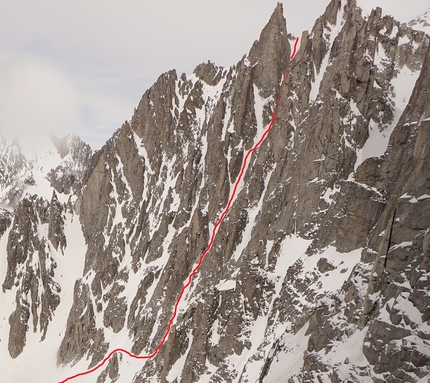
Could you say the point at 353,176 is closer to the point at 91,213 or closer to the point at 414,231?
the point at 414,231

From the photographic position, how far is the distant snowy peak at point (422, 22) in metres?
49.8

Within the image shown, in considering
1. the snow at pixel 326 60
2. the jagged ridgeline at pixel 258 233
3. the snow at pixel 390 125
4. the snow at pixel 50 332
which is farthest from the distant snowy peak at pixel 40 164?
the snow at pixel 390 125

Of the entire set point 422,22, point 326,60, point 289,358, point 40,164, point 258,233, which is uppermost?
point 40,164

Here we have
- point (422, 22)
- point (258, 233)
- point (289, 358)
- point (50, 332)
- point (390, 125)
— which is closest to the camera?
point (289, 358)

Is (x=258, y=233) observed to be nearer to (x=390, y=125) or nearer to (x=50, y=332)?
(x=390, y=125)

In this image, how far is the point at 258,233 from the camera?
49.7m

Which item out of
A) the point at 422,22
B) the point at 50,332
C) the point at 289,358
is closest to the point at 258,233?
the point at 289,358

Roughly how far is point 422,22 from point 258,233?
3691 cm

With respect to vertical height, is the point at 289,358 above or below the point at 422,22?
below

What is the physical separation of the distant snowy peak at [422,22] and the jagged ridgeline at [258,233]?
3.47 metres

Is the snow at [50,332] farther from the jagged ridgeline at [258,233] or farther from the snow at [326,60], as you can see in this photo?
the snow at [326,60]

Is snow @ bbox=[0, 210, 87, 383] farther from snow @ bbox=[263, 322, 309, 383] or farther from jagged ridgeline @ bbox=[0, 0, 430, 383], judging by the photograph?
snow @ bbox=[263, 322, 309, 383]

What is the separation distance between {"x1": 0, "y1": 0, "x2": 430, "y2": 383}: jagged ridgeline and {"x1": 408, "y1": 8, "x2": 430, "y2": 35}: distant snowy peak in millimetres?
3472

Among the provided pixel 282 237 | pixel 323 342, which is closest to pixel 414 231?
pixel 323 342
